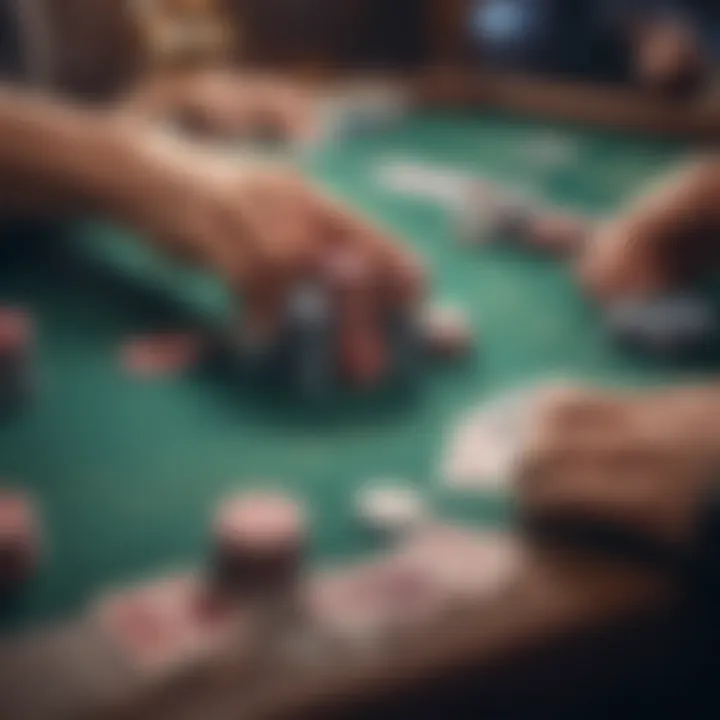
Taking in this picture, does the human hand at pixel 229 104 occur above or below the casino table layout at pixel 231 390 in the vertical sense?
above

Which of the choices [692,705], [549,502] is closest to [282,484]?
[549,502]

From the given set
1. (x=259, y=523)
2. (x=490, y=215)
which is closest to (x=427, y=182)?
(x=490, y=215)

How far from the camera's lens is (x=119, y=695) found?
1.88ft

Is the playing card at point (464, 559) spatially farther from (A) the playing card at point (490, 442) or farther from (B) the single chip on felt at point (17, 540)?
(B) the single chip on felt at point (17, 540)

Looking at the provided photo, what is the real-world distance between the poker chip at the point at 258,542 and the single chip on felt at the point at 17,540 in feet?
0.28

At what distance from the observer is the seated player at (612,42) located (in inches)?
30.8

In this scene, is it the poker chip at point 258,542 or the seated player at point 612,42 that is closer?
the poker chip at point 258,542

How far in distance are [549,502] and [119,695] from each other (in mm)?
240

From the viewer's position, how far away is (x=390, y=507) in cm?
64

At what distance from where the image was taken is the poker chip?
1.99 feet

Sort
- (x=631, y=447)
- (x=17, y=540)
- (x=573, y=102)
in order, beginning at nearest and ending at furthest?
1. (x=17, y=540)
2. (x=631, y=447)
3. (x=573, y=102)

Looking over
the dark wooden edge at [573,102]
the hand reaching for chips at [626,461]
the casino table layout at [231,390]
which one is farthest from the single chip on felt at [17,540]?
the dark wooden edge at [573,102]

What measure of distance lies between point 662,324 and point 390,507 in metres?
0.21

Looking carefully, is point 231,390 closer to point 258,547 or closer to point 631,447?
point 258,547
